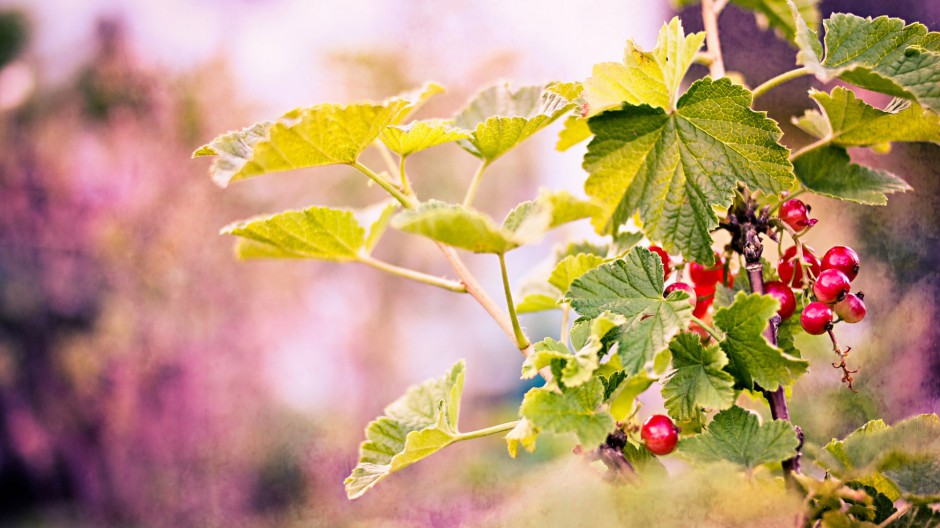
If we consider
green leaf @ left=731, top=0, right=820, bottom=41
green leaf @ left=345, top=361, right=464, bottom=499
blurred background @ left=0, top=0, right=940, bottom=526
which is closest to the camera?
green leaf @ left=345, top=361, right=464, bottom=499

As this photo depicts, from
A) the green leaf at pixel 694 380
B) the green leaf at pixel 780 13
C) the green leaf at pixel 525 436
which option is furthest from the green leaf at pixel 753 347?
the green leaf at pixel 780 13

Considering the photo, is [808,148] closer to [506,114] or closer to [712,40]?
[712,40]

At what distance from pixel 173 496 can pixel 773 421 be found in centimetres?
261

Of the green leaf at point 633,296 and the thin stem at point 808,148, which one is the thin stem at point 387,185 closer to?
the green leaf at point 633,296

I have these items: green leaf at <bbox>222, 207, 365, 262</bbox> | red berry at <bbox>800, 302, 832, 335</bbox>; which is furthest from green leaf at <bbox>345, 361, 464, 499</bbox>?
red berry at <bbox>800, 302, 832, 335</bbox>

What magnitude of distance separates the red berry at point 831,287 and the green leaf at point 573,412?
17cm

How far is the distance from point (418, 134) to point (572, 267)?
5.4 inches

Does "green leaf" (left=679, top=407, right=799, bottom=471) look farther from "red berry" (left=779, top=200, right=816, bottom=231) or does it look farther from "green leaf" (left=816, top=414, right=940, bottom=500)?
"red berry" (left=779, top=200, right=816, bottom=231)

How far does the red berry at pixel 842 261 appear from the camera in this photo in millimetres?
443

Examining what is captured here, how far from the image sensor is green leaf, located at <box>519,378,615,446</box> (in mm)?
341

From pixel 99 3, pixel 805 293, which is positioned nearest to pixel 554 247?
pixel 805 293

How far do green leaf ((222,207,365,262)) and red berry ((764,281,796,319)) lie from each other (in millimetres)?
255

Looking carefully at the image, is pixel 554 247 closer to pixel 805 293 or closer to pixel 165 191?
pixel 805 293

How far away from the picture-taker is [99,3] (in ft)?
9.18
